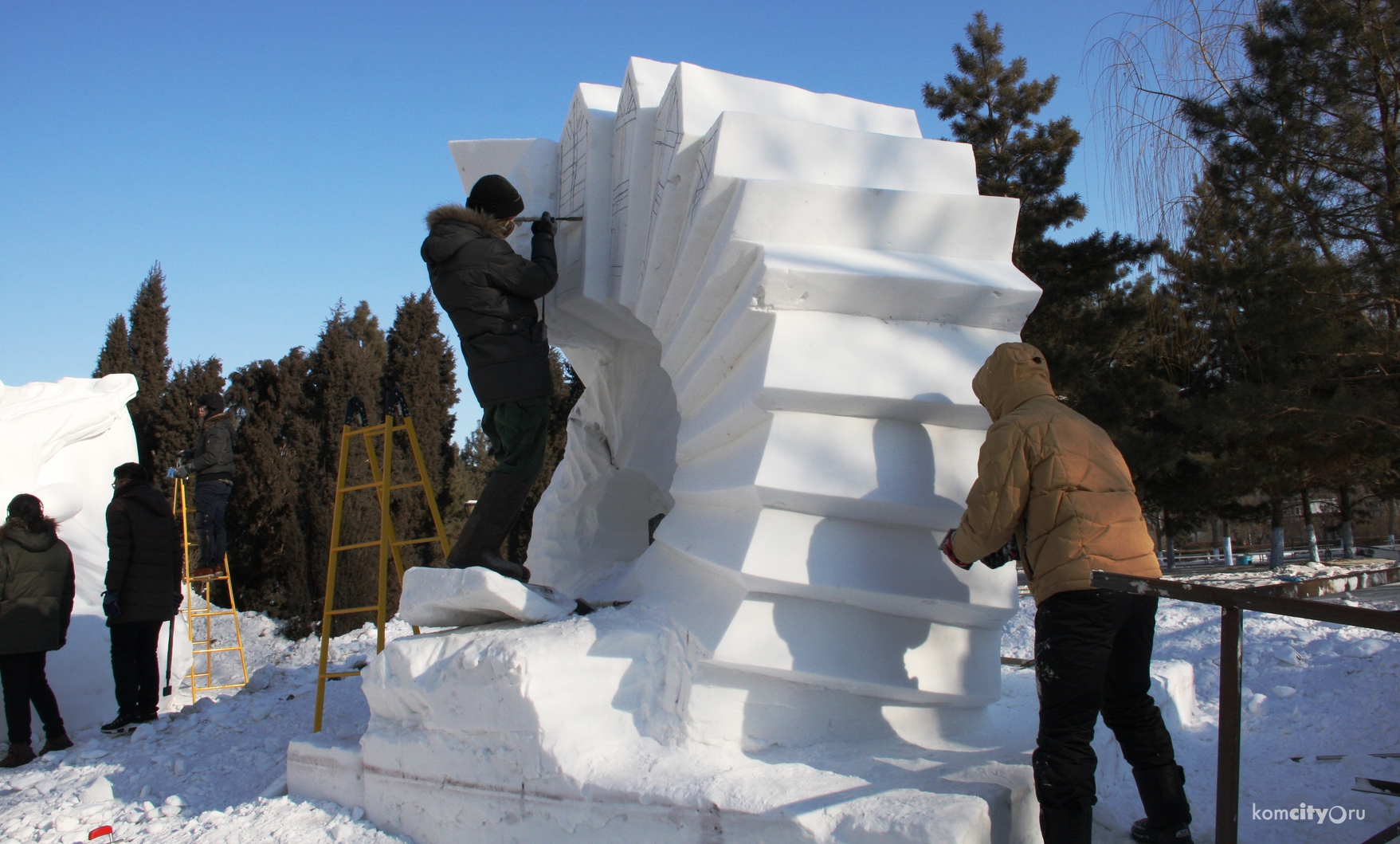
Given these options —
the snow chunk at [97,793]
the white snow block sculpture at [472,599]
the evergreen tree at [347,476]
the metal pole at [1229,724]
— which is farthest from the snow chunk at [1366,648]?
the evergreen tree at [347,476]

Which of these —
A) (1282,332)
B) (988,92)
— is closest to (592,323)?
(1282,332)

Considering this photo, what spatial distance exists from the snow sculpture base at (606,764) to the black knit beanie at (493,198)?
1.62 meters

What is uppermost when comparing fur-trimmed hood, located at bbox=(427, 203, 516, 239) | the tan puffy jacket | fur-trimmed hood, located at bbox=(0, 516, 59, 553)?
fur-trimmed hood, located at bbox=(427, 203, 516, 239)

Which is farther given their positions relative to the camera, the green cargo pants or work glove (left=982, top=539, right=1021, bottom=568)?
the green cargo pants

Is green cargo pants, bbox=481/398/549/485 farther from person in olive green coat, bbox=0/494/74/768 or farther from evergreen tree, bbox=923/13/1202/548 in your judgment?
evergreen tree, bbox=923/13/1202/548

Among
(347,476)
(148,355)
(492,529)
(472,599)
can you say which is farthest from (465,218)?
(148,355)

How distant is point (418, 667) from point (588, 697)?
0.64 meters

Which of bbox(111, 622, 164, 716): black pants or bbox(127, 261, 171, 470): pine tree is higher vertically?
bbox(127, 261, 171, 470): pine tree

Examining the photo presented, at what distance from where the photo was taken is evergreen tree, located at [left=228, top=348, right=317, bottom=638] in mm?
11992

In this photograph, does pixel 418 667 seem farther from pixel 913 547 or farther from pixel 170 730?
pixel 170 730

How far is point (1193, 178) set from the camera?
577cm

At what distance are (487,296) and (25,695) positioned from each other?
328cm

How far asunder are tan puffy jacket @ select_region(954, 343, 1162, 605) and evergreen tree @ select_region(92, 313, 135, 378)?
47.2 ft

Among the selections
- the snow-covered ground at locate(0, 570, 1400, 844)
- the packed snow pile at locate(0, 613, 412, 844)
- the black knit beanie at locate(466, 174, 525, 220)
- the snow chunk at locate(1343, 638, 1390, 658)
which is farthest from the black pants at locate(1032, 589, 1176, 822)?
Result: the snow chunk at locate(1343, 638, 1390, 658)
